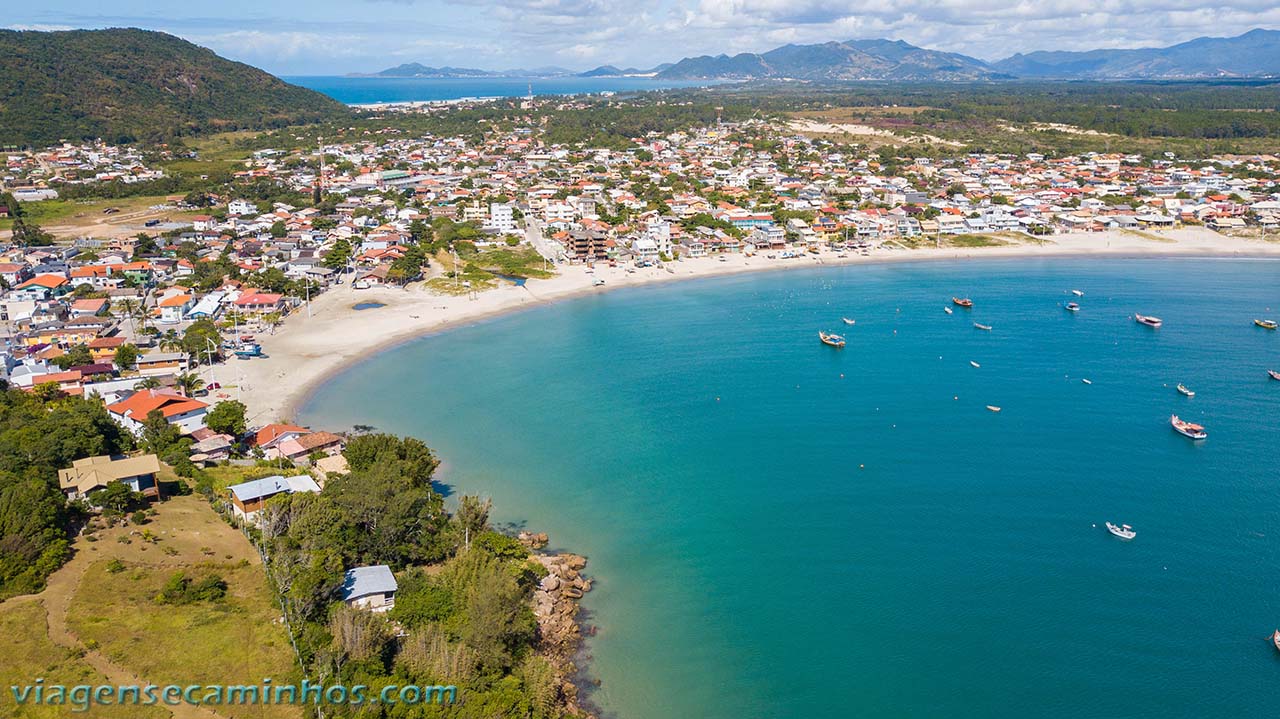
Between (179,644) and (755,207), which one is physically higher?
(755,207)

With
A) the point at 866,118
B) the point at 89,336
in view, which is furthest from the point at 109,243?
the point at 866,118

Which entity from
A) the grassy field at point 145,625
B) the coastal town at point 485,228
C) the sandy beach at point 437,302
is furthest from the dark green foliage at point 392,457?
the sandy beach at point 437,302

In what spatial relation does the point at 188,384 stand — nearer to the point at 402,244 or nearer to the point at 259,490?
the point at 259,490

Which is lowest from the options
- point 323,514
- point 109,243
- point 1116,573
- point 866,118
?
point 1116,573

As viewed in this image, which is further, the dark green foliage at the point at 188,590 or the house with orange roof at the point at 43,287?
the house with orange roof at the point at 43,287

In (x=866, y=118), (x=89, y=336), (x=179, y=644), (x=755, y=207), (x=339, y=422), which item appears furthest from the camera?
(x=866, y=118)

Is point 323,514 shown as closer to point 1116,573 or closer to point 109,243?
point 1116,573

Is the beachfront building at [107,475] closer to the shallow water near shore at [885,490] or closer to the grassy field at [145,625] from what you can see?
the grassy field at [145,625]
